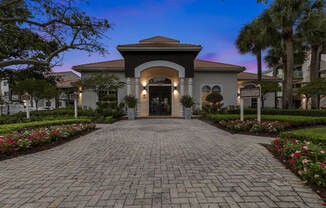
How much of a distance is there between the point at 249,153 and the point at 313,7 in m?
15.6

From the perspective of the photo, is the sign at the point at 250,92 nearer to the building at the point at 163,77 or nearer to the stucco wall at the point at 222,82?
the building at the point at 163,77

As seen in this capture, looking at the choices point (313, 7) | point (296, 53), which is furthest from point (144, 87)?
point (296, 53)

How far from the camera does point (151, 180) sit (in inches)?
110

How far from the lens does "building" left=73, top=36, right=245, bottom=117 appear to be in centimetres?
1338

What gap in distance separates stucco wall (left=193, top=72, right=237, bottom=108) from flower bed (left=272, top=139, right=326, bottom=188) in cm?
1261

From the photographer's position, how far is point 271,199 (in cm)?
222

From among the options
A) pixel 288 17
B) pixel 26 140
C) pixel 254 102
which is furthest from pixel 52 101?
pixel 288 17

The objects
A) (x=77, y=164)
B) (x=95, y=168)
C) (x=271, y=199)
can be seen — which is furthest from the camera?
(x=77, y=164)

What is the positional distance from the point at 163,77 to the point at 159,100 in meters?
2.73

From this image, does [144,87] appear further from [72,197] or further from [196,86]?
Answer: [72,197]

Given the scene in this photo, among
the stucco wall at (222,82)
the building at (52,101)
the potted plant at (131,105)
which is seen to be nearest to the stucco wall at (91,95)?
the building at (52,101)

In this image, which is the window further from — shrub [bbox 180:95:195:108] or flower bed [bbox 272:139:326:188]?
flower bed [bbox 272:139:326:188]

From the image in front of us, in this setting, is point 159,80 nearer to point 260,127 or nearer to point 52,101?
point 260,127

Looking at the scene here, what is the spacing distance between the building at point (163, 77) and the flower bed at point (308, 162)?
10273 millimetres
